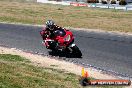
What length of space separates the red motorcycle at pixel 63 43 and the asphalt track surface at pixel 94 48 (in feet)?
1.65

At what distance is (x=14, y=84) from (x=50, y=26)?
924cm

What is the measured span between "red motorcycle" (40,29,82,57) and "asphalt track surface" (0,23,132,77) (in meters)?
0.50

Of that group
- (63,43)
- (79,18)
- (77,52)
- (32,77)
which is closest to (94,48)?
(77,52)

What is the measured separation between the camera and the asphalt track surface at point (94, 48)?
18545 mm

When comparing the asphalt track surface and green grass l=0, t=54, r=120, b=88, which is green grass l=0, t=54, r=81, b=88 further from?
the asphalt track surface

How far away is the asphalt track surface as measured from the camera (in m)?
18.5

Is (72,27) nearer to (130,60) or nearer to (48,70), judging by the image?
(130,60)

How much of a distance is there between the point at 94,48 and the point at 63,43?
282 cm

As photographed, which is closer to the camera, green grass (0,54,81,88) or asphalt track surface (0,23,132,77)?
green grass (0,54,81,88)

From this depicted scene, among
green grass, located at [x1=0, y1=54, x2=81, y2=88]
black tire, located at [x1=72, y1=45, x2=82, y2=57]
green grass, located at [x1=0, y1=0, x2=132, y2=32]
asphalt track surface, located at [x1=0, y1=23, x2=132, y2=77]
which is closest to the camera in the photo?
green grass, located at [x1=0, y1=54, x2=81, y2=88]

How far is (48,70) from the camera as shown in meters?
16.6

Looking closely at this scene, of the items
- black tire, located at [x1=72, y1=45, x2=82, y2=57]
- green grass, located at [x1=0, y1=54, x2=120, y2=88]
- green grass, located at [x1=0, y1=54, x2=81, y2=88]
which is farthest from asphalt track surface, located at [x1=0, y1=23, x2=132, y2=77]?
green grass, located at [x1=0, y1=54, x2=81, y2=88]

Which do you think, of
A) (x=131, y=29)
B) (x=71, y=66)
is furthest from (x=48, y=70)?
(x=131, y=29)

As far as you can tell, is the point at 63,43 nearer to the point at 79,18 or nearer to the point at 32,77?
the point at 32,77
